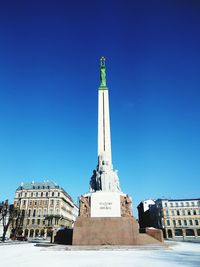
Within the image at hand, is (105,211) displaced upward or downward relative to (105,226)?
upward

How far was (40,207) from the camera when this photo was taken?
207 ft

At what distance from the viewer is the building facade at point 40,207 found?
60.7 m

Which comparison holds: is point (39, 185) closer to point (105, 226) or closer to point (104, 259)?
point (105, 226)

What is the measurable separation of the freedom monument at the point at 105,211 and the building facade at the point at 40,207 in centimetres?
4632

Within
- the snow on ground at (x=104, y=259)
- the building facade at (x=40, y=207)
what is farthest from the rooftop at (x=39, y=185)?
the snow on ground at (x=104, y=259)

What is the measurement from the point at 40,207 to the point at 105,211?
52009mm

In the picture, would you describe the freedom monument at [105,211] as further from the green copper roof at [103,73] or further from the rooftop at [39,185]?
the rooftop at [39,185]

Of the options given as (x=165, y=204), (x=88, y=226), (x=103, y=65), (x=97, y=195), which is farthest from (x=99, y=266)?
(x=165, y=204)

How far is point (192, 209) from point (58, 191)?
39607 mm

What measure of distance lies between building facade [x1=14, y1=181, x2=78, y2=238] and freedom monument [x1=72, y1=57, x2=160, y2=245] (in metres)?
46.3

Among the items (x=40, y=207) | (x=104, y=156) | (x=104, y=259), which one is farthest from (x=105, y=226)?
(x=40, y=207)

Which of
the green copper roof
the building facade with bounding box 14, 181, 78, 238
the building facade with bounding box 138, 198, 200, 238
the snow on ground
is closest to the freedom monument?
the snow on ground

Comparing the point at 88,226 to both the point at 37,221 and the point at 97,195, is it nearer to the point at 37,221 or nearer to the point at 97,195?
the point at 97,195

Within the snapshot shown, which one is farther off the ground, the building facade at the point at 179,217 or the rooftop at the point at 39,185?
the rooftop at the point at 39,185
